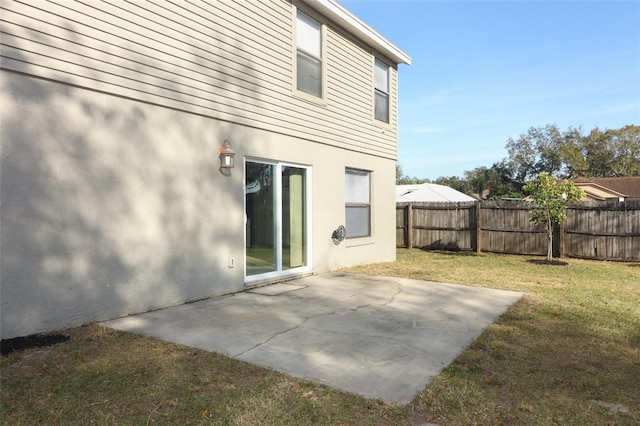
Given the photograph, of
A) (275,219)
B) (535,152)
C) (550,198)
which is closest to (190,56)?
(275,219)

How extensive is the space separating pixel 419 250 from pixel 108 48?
11464 millimetres

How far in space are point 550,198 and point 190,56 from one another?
9.45m

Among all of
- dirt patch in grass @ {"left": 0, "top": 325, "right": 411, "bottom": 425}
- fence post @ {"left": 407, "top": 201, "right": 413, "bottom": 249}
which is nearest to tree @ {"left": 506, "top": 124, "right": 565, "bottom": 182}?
fence post @ {"left": 407, "top": 201, "right": 413, "bottom": 249}

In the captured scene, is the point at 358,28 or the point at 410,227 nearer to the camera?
the point at 358,28

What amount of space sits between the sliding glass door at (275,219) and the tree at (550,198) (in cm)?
678

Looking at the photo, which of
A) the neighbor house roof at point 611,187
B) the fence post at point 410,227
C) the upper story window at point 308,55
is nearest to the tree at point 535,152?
the neighbor house roof at point 611,187

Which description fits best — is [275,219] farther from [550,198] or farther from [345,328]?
[550,198]

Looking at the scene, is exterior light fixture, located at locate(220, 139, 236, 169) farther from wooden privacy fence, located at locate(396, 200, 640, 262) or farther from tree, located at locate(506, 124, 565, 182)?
tree, located at locate(506, 124, 565, 182)

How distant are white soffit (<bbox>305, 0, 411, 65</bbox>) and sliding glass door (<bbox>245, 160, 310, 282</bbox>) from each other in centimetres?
299

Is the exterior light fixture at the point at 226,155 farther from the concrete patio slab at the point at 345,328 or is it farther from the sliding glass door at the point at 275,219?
the concrete patio slab at the point at 345,328

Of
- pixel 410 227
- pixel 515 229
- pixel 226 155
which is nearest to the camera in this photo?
pixel 226 155

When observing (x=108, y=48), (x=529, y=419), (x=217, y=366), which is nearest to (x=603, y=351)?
(x=529, y=419)

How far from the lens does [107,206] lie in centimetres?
473

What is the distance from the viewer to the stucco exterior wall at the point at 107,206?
4.01 metres
